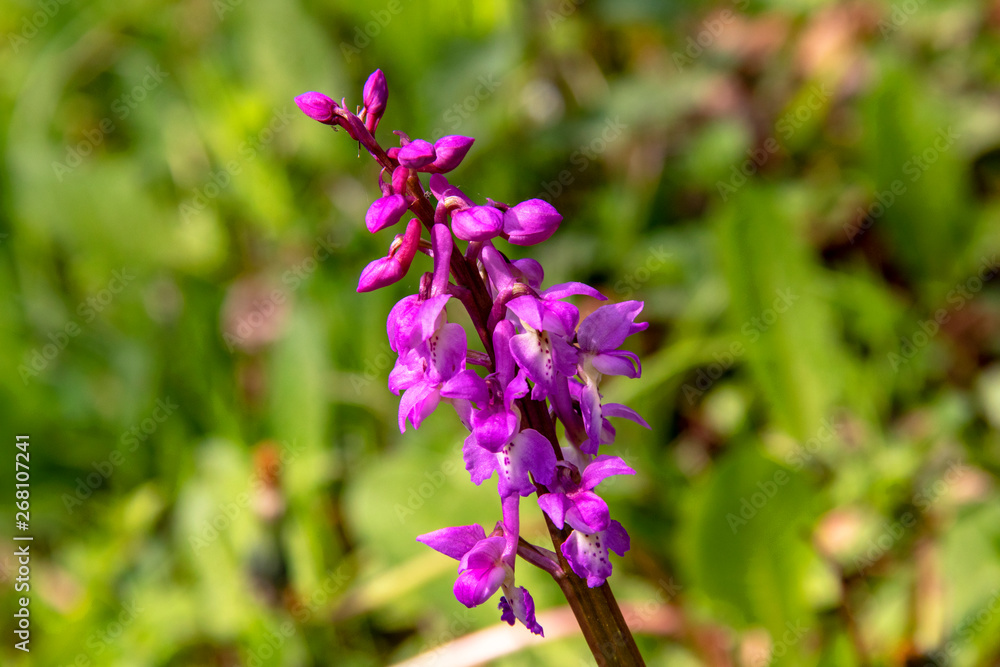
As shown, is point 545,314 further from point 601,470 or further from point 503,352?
point 601,470

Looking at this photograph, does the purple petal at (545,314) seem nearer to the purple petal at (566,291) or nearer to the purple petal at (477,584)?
the purple petal at (566,291)

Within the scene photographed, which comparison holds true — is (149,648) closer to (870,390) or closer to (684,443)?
(684,443)

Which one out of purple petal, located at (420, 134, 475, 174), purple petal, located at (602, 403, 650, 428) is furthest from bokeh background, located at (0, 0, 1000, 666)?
purple petal, located at (420, 134, 475, 174)

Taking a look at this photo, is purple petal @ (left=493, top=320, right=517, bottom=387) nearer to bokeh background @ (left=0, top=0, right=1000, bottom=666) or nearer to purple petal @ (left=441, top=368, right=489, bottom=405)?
purple petal @ (left=441, top=368, right=489, bottom=405)

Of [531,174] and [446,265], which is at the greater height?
[531,174]

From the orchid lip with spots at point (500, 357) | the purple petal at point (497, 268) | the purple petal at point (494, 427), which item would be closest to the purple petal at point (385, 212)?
the orchid lip with spots at point (500, 357)

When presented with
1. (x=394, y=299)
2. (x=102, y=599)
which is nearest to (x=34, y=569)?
(x=102, y=599)
